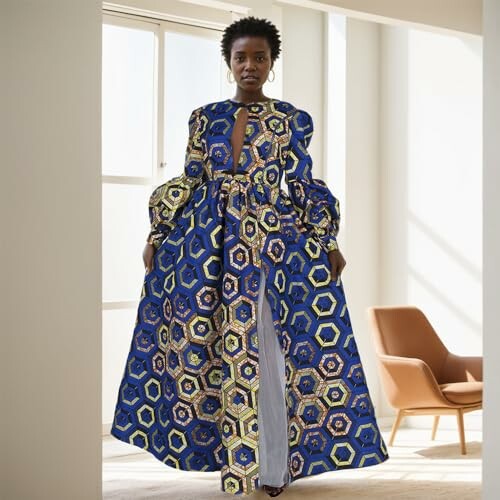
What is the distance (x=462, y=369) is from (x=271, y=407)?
5.86ft

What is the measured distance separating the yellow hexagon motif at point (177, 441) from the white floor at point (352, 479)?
0.31m

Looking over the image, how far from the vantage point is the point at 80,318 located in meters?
3.25

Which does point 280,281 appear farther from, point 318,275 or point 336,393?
point 336,393

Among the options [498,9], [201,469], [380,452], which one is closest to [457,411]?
[380,452]

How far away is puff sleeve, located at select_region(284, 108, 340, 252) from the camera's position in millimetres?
3432

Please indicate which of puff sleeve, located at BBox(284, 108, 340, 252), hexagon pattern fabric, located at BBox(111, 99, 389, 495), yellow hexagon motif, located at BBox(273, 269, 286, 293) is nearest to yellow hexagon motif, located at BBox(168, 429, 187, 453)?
hexagon pattern fabric, located at BBox(111, 99, 389, 495)

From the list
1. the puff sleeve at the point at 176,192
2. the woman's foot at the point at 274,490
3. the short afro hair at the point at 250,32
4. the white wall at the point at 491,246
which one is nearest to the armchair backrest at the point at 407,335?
the woman's foot at the point at 274,490

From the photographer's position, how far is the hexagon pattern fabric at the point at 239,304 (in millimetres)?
3318

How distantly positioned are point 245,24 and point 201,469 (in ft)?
5.28

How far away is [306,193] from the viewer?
3.44 metres

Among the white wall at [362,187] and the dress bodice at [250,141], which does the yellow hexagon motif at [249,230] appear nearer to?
the dress bodice at [250,141]

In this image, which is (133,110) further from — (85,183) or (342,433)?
(342,433)

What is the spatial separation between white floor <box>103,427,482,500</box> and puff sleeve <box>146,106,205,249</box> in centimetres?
103

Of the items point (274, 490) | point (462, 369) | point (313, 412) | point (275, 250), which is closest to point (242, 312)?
point (275, 250)
